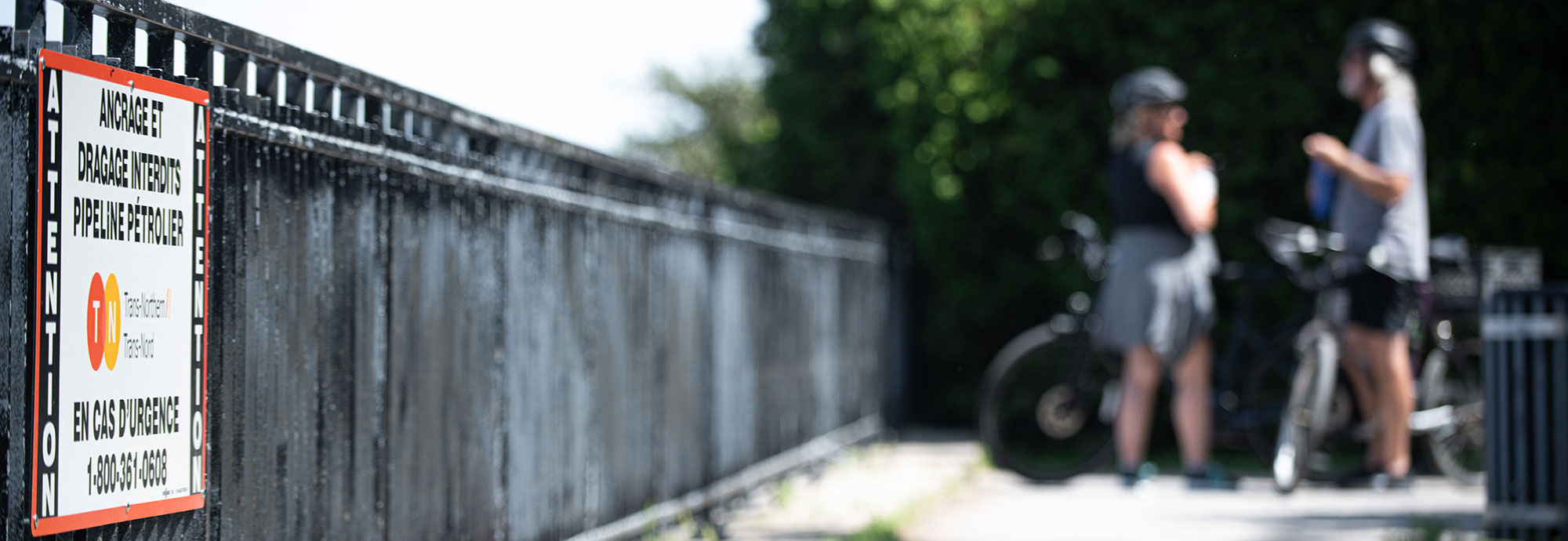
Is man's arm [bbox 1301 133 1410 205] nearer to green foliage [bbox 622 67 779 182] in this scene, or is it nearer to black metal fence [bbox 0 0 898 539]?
black metal fence [bbox 0 0 898 539]

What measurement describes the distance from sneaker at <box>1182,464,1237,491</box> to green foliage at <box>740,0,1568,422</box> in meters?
2.22

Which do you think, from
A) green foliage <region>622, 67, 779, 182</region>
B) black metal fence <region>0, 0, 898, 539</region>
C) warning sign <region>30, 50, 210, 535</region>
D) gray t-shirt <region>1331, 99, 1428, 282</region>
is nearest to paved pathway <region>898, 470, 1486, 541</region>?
gray t-shirt <region>1331, 99, 1428, 282</region>

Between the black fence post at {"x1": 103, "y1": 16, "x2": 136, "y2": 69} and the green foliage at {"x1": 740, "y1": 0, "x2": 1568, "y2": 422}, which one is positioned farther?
the green foliage at {"x1": 740, "y1": 0, "x2": 1568, "y2": 422}

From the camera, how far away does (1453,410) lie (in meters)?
6.49

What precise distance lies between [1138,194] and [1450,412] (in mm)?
1994

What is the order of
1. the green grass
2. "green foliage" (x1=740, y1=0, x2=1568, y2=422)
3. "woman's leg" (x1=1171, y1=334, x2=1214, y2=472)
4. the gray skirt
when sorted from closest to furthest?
1. the green grass
2. the gray skirt
3. "woman's leg" (x1=1171, y1=334, x2=1214, y2=472)
4. "green foliage" (x1=740, y1=0, x2=1568, y2=422)

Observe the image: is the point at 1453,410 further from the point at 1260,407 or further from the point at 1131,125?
the point at 1131,125

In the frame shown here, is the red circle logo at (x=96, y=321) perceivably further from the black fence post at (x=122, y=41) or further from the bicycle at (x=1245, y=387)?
the bicycle at (x=1245, y=387)

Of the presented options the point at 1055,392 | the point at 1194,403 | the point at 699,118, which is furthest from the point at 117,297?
the point at 699,118

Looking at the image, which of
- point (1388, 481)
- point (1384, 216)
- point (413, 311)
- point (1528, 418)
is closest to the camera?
point (413, 311)

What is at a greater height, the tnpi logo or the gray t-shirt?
the gray t-shirt

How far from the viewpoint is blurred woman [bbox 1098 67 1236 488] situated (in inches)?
223

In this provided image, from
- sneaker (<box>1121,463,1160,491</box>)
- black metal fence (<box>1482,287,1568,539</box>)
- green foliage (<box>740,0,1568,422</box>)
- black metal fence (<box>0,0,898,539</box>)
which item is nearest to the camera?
black metal fence (<box>0,0,898,539</box>)

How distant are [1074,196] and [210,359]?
628cm
